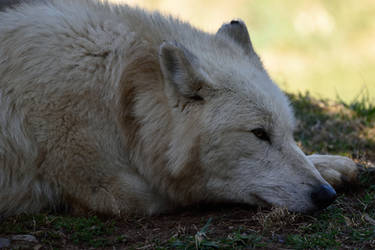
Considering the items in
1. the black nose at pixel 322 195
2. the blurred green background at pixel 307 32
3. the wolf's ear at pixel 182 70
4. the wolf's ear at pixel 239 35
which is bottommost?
the black nose at pixel 322 195

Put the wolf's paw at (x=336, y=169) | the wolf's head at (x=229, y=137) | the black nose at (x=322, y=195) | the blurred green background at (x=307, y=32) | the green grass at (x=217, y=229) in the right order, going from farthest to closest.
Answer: the blurred green background at (x=307, y=32) < the wolf's paw at (x=336, y=169) < the wolf's head at (x=229, y=137) < the black nose at (x=322, y=195) < the green grass at (x=217, y=229)

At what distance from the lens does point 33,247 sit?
3.22 m

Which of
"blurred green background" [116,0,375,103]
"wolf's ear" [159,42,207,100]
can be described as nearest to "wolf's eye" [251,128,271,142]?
"wolf's ear" [159,42,207,100]

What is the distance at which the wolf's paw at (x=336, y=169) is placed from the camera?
173 inches

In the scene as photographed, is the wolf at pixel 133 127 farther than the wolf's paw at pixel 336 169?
No

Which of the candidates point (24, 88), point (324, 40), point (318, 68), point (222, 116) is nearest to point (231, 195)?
point (222, 116)

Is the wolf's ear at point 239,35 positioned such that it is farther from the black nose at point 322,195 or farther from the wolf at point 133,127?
the black nose at point 322,195

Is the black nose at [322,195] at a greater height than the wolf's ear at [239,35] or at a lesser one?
lesser

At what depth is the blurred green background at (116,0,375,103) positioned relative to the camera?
12.0 meters

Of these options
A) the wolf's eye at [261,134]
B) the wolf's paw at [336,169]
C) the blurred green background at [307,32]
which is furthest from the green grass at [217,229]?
the blurred green background at [307,32]

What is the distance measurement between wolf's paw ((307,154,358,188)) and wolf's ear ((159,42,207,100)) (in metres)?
1.31

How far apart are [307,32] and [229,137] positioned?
10487 millimetres

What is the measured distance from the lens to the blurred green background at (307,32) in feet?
39.4

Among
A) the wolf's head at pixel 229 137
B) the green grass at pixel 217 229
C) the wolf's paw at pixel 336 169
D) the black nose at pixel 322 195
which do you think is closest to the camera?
the green grass at pixel 217 229
